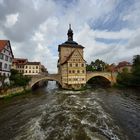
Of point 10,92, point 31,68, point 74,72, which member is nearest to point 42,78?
point 74,72

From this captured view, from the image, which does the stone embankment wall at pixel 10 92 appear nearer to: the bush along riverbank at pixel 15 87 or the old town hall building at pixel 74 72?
the bush along riverbank at pixel 15 87

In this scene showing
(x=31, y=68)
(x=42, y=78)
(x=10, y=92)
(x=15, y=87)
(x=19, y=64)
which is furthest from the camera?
(x=31, y=68)

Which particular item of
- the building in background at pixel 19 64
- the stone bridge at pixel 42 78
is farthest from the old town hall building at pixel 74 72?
the building in background at pixel 19 64

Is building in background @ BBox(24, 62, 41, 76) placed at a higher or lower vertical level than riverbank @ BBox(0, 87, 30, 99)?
higher

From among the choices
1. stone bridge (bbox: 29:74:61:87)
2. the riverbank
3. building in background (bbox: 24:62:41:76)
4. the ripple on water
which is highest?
building in background (bbox: 24:62:41:76)

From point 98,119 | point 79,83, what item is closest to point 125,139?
point 98,119

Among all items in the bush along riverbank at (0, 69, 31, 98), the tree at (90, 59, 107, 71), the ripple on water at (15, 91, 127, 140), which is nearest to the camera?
the ripple on water at (15, 91, 127, 140)

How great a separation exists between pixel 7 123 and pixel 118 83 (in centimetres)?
4173

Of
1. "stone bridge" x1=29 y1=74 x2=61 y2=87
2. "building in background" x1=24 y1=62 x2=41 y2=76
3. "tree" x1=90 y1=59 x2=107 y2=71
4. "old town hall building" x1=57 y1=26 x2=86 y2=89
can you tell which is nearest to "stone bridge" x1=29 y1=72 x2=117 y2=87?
"stone bridge" x1=29 y1=74 x2=61 y2=87

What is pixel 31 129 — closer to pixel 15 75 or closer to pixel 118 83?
pixel 15 75

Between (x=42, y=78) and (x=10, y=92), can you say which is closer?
(x=10, y=92)

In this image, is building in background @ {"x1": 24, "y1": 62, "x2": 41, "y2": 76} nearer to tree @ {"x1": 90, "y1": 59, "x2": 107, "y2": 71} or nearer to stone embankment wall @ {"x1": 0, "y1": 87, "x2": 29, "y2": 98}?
tree @ {"x1": 90, "y1": 59, "x2": 107, "y2": 71}

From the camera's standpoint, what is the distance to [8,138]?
1116 centimetres

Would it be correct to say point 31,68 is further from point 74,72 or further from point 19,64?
point 74,72
